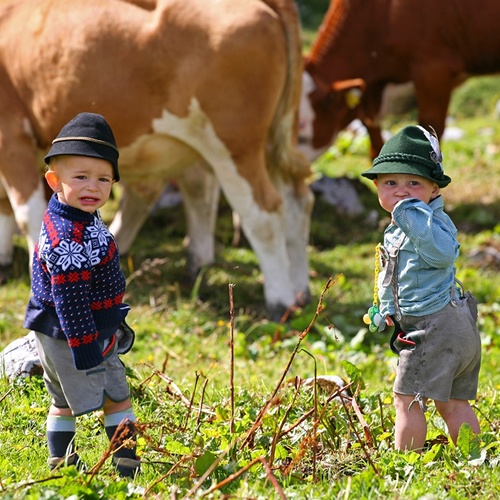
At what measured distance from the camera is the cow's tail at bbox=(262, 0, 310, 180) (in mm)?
6484

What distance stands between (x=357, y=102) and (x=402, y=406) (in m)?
6.52

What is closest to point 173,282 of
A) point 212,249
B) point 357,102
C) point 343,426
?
point 212,249

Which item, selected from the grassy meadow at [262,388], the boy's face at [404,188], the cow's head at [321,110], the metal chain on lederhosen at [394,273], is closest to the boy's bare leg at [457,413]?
the grassy meadow at [262,388]

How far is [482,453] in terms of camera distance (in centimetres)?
338

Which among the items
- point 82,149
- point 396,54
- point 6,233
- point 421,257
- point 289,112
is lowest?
point 6,233

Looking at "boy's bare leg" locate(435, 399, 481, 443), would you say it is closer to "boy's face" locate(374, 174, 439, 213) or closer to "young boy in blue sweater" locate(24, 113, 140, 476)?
"boy's face" locate(374, 174, 439, 213)

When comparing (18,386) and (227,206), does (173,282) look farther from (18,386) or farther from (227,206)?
(18,386)

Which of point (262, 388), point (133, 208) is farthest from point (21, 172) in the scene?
point (262, 388)

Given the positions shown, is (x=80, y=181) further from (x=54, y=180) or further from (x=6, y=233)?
(x=6, y=233)

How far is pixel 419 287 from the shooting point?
341 cm

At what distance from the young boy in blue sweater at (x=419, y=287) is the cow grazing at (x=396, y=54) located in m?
5.96

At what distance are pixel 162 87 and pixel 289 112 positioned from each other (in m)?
1.10

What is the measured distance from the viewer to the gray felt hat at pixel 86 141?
3293mm

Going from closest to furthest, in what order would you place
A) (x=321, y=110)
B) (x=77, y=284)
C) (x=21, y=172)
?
(x=77, y=284), (x=21, y=172), (x=321, y=110)
